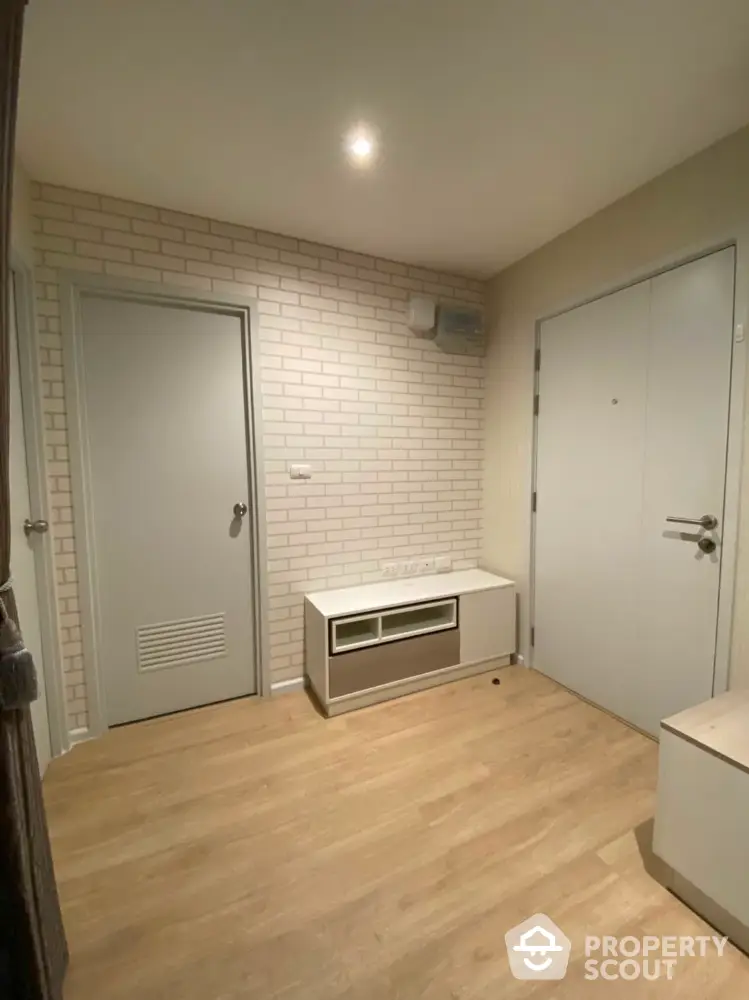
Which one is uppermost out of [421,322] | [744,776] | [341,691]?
[421,322]

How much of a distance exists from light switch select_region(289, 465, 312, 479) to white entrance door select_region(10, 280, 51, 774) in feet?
3.91

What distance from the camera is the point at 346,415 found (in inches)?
105

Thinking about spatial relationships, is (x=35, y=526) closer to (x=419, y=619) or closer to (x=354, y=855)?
(x=354, y=855)

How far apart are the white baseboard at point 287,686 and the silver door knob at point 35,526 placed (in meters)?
1.45

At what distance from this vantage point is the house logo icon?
3.92 feet

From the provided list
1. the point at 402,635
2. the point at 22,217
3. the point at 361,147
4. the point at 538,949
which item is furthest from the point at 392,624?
the point at 22,217

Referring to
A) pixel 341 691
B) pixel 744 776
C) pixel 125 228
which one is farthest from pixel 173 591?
pixel 744 776

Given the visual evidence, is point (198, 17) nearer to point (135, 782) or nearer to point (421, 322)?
point (421, 322)

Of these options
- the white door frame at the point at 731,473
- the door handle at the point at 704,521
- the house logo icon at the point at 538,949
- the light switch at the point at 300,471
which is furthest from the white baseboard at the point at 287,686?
the door handle at the point at 704,521

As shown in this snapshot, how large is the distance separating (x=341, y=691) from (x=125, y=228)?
255 centimetres

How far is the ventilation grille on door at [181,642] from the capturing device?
7.70ft

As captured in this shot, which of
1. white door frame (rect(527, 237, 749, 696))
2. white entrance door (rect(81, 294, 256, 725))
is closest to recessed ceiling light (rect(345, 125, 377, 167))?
white entrance door (rect(81, 294, 256, 725))

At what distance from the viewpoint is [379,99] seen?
1.55m

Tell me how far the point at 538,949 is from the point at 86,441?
2550mm
